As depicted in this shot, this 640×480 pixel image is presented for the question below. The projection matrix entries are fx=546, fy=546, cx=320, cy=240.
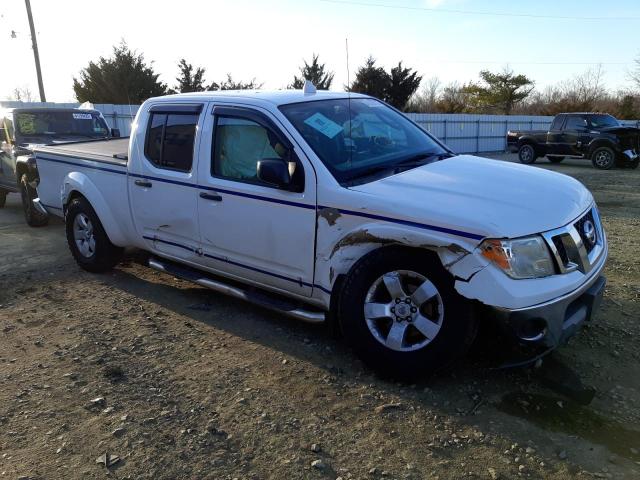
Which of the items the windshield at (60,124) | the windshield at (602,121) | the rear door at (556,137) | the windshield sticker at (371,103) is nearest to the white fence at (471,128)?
the rear door at (556,137)

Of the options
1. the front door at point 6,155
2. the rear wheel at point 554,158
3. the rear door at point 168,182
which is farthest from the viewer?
the rear wheel at point 554,158

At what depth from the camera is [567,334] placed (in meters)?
3.11

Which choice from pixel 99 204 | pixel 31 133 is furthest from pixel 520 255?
pixel 31 133

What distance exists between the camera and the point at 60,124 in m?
9.60

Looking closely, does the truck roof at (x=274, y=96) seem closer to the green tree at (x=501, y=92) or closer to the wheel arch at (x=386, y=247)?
the wheel arch at (x=386, y=247)

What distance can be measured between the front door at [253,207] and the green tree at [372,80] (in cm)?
3349

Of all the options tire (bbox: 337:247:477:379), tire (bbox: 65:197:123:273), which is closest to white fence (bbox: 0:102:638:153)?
tire (bbox: 65:197:123:273)

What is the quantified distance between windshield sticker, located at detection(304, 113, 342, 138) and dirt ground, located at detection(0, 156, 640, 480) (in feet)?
5.06

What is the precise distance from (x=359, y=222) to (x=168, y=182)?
76.3 inches

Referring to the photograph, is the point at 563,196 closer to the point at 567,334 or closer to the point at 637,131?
the point at 567,334

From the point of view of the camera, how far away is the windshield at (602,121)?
17922 mm

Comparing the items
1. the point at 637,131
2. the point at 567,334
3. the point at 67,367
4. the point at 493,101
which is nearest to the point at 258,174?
the point at 67,367

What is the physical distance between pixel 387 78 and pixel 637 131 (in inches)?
834

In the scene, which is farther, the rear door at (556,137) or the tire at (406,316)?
the rear door at (556,137)
